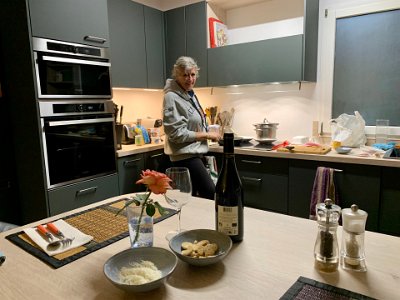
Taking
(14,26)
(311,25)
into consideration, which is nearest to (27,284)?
(14,26)

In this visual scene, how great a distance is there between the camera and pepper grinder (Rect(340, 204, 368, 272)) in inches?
30.1

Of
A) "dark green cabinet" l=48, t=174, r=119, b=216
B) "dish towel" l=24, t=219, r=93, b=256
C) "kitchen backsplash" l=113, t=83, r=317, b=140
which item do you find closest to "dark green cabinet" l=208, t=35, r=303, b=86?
"kitchen backsplash" l=113, t=83, r=317, b=140

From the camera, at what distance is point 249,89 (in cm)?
310

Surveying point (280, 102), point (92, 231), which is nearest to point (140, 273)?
point (92, 231)

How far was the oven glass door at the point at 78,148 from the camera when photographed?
2.12 m

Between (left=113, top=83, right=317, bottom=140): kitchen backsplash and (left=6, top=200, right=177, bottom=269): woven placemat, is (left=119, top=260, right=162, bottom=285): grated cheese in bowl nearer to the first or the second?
(left=6, top=200, right=177, bottom=269): woven placemat

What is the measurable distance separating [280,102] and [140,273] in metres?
2.51

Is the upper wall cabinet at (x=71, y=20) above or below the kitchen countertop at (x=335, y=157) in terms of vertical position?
above

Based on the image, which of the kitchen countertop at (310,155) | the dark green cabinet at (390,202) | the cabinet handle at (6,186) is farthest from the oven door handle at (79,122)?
the dark green cabinet at (390,202)

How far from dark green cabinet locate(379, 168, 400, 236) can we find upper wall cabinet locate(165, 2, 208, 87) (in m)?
1.76

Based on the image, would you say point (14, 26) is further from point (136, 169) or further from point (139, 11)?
point (136, 169)

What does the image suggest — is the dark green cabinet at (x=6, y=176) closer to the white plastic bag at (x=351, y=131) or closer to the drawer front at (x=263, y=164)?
the drawer front at (x=263, y=164)

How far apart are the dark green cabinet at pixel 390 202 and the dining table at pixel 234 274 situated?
1.27 meters

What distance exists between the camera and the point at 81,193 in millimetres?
2295
